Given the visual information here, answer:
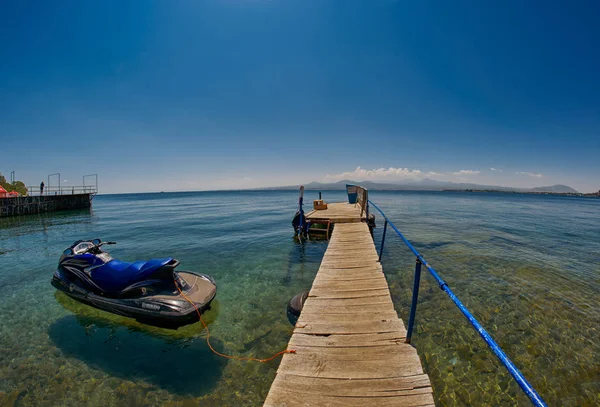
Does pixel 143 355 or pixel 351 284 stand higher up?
pixel 351 284

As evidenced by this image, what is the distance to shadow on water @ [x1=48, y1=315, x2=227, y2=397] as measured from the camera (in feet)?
17.4

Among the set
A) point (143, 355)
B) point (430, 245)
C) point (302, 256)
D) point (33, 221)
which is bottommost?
point (143, 355)

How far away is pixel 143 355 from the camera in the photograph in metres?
5.96

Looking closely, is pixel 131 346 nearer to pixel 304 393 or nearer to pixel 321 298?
pixel 321 298

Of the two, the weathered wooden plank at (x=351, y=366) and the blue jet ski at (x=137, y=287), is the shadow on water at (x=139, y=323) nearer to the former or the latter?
the blue jet ski at (x=137, y=287)

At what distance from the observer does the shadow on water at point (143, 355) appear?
17.4ft

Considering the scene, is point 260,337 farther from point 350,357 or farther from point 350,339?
point 350,357

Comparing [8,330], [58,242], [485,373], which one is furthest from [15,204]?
[485,373]

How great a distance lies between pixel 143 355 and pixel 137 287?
67.3 inches

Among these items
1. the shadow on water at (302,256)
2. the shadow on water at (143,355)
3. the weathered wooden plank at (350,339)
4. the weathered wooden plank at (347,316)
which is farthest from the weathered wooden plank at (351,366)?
→ the shadow on water at (302,256)

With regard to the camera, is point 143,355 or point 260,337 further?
point 260,337

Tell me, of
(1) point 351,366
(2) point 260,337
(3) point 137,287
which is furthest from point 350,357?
(3) point 137,287

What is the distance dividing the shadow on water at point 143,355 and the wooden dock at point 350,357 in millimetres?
2889

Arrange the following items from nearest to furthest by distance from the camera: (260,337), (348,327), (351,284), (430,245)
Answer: (348,327), (351,284), (260,337), (430,245)
